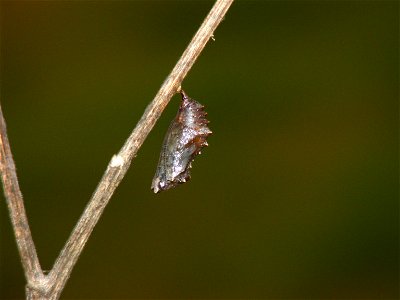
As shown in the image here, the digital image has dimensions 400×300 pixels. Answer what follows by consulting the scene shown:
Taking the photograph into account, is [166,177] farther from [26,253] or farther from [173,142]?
[26,253]

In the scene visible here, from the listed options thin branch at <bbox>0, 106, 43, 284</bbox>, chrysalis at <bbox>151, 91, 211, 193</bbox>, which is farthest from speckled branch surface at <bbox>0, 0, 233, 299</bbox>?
chrysalis at <bbox>151, 91, 211, 193</bbox>

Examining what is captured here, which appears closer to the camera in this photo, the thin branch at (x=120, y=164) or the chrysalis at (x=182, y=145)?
the thin branch at (x=120, y=164)

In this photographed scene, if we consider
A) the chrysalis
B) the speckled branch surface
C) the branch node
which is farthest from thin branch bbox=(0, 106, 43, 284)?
the chrysalis

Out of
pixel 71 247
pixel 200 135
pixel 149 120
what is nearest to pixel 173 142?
pixel 200 135

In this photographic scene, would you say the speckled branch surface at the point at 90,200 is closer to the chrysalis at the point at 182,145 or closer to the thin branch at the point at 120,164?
the thin branch at the point at 120,164

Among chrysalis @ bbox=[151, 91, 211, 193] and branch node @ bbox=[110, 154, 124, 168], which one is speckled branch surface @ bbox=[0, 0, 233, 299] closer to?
branch node @ bbox=[110, 154, 124, 168]

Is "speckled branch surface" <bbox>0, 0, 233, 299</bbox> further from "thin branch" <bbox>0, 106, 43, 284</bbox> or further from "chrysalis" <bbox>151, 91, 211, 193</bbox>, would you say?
"chrysalis" <bbox>151, 91, 211, 193</bbox>

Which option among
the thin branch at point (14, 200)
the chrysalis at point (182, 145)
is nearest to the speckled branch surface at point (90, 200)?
the thin branch at point (14, 200)

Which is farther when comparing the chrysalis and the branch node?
the chrysalis

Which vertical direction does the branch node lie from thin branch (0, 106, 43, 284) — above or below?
above
